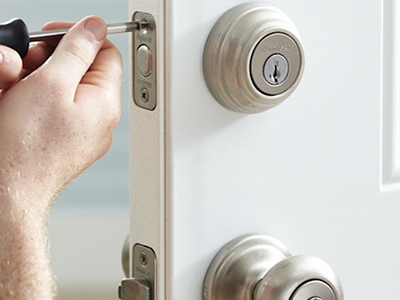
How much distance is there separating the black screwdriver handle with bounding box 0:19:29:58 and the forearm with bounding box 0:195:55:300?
97mm

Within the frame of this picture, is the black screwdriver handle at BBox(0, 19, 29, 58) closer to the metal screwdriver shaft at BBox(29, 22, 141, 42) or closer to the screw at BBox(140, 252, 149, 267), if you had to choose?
the metal screwdriver shaft at BBox(29, 22, 141, 42)

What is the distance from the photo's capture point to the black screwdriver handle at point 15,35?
54 centimetres

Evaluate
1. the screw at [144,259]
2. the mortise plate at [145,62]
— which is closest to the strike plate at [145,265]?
the screw at [144,259]

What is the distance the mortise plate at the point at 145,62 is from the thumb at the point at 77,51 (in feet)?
0.10

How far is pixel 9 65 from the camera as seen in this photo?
52 cm

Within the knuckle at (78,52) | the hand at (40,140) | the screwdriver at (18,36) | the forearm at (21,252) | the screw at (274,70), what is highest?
the screwdriver at (18,36)

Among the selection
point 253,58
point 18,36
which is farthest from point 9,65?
point 253,58

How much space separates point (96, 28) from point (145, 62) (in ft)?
0.14

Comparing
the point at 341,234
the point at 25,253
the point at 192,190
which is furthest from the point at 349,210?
the point at 25,253

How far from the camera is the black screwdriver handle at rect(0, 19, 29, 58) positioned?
0.54m

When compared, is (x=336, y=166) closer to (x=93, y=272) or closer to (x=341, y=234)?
(x=341, y=234)

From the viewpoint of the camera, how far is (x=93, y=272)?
187 cm

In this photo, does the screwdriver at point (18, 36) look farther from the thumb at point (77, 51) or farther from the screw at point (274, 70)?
the screw at point (274, 70)

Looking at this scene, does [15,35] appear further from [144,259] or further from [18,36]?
[144,259]
